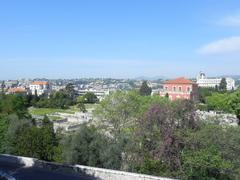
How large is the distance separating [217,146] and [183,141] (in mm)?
1656

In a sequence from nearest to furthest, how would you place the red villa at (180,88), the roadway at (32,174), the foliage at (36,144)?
the roadway at (32,174), the foliage at (36,144), the red villa at (180,88)

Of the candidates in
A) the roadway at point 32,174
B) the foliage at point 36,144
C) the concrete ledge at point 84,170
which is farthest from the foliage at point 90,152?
the foliage at point 36,144

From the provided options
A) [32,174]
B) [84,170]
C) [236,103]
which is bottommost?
[32,174]

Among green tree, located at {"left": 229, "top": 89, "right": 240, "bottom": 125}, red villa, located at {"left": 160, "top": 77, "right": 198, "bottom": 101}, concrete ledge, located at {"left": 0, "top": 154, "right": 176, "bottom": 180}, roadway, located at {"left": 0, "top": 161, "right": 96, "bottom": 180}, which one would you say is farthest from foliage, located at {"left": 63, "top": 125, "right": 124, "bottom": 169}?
red villa, located at {"left": 160, "top": 77, "right": 198, "bottom": 101}

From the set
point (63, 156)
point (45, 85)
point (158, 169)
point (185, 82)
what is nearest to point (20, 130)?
point (63, 156)

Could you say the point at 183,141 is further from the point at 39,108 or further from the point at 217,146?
the point at 39,108

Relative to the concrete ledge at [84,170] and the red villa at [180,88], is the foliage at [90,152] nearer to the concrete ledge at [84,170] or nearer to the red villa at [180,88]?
the concrete ledge at [84,170]

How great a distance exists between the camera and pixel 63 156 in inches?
794

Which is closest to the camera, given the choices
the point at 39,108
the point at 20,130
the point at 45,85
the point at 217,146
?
the point at 217,146

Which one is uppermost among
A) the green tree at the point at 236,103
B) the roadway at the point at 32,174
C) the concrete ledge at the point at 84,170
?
the green tree at the point at 236,103

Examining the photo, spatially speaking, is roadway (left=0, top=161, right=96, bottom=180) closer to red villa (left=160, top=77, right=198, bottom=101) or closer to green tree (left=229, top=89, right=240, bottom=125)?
green tree (left=229, top=89, right=240, bottom=125)

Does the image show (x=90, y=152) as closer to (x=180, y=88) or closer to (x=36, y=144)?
(x=36, y=144)

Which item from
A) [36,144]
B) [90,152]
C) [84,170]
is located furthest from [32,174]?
[36,144]

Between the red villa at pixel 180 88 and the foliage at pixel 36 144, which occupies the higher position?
the red villa at pixel 180 88
